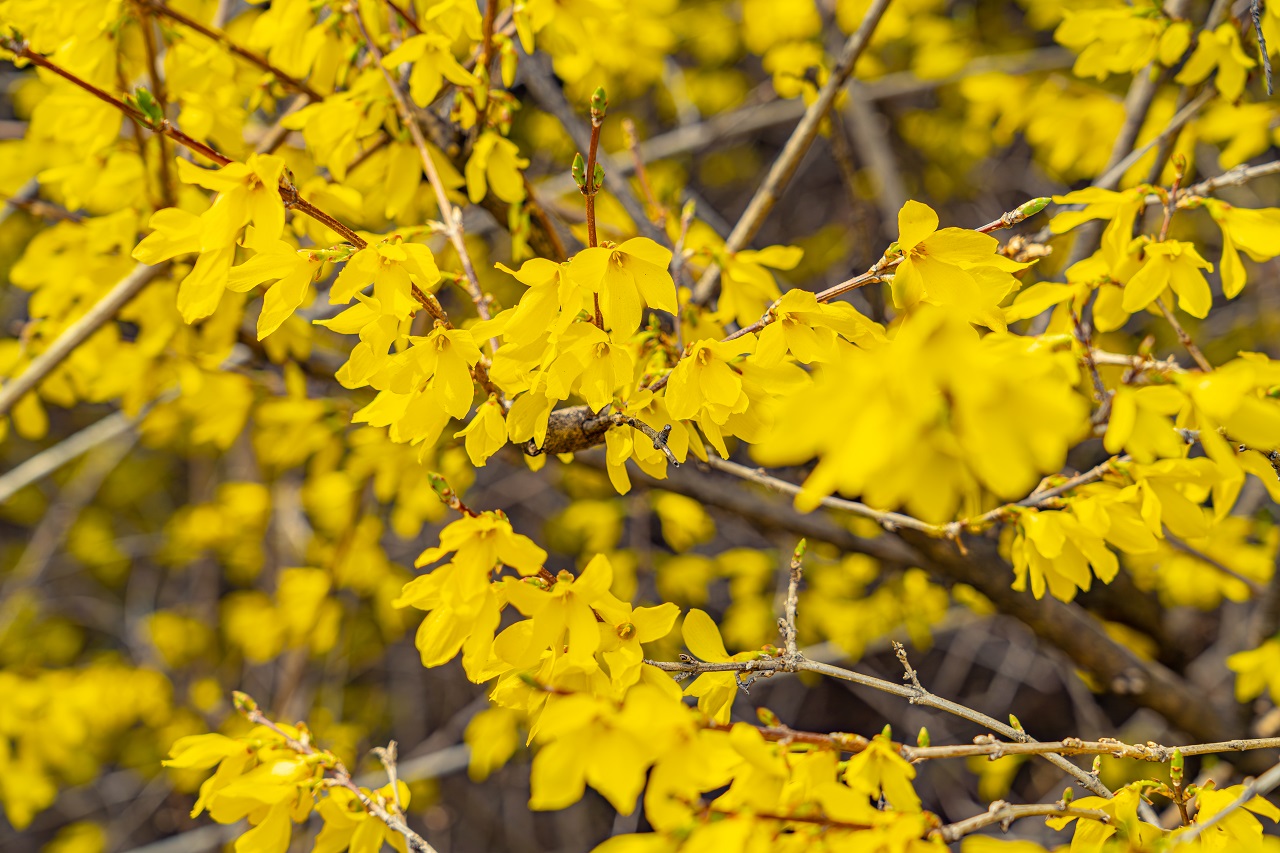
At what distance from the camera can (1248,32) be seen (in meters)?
1.63

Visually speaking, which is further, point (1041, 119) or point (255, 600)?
point (255, 600)

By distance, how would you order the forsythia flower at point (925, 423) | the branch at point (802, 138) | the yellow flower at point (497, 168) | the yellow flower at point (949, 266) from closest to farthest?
the forsythia flower at point (925, 423) < the yellow flower at point (949, 266) < the yellow flower at point (497, 168) < the branch at point (802, 138)

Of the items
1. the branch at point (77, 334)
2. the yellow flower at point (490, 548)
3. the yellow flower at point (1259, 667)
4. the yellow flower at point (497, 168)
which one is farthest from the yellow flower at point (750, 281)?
the yellow flower at point (1259, 667)

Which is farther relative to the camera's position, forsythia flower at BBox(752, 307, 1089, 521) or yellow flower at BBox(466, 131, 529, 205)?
yellow flower at BBox(466, 131, 529, 205)

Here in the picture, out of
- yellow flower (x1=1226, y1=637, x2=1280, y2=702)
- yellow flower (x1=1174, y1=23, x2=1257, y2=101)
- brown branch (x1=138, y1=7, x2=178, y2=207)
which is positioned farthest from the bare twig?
yellow flower (x1=1226, y1=637, x2=1280, y2=702)

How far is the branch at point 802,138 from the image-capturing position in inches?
66.8

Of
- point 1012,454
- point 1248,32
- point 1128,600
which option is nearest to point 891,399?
point 1012,454

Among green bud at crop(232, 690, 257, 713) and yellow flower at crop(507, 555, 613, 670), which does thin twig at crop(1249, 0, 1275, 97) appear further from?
green bud at crop(232, 690, 257, 713)

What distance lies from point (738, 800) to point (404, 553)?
163 inches

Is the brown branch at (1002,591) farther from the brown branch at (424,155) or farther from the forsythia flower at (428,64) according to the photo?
the forsythia flower at (428,64)

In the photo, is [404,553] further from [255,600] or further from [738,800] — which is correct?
[738,800]

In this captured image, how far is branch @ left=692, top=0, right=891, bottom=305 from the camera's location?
66.8 inches

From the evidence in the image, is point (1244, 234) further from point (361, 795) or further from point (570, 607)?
point (361, 795)

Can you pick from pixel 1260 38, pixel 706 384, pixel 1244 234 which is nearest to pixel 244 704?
pixel 706 384
